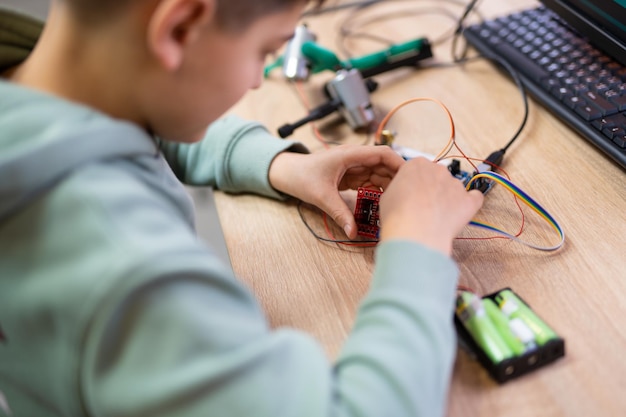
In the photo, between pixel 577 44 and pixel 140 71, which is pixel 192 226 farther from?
pixel 577 44

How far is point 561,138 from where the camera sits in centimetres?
76

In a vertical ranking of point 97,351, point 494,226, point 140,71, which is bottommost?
point 494,226

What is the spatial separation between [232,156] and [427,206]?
1.00 feet

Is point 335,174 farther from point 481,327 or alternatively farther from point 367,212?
point 481,327

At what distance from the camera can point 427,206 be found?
0.59m

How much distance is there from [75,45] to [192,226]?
22 centimetres

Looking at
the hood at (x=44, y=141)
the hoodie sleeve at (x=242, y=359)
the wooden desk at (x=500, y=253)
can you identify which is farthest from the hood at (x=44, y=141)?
the wooden desk at (x=500, y=253)

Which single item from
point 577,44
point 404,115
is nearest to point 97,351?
point 404,115

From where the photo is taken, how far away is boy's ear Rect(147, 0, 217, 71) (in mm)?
459

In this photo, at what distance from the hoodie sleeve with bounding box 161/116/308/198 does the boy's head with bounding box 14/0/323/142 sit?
0.20m

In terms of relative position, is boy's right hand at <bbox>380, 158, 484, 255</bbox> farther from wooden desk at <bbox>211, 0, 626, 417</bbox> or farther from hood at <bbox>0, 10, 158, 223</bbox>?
hood at <bbox>0, 10, 158, 223</bbox>

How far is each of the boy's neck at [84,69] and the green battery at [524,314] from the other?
40 centimetres

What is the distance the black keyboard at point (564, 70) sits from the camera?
2.37 feet

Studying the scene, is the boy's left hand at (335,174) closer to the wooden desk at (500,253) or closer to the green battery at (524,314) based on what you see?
the wooden desk at (500,253)
